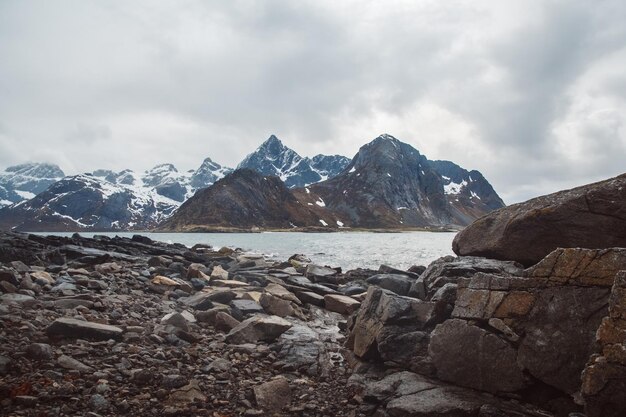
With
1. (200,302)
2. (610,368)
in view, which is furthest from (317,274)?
(610,368)

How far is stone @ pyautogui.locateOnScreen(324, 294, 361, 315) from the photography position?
19500 mm

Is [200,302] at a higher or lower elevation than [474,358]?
lower

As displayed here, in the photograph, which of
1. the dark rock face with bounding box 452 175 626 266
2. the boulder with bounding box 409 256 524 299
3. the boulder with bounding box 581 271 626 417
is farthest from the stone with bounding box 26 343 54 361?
the dark rock face with bounding box 452 175 626 266

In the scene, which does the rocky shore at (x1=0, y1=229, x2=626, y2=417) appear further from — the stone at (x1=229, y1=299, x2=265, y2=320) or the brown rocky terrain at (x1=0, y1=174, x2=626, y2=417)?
the stone at (x1=229, y1=299, x2=265, y2=320)

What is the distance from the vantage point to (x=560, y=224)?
1176cm

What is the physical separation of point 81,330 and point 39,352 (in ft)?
5.64

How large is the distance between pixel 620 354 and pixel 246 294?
14647mm

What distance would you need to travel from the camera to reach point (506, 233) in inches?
506

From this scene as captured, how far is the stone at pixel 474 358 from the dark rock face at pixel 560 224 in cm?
462

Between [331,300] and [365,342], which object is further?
[331,300]

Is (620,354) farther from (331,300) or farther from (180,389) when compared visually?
(331,300)

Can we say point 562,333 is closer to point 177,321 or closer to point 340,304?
point 177,321

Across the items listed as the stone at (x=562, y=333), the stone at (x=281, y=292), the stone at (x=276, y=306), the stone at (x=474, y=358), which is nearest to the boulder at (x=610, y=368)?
the stone at (x=562, y=333)

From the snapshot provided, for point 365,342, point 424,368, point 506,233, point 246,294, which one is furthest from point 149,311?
point 506,233
